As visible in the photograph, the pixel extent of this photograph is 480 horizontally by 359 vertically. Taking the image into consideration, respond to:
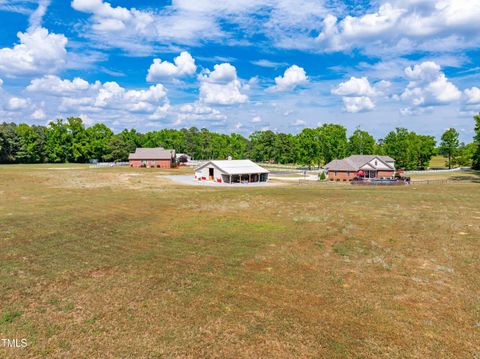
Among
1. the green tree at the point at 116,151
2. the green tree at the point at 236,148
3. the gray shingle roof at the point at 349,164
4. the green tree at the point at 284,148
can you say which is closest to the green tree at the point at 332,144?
the gray shingle roof at the point at 349,164

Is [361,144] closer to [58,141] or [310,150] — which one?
[310,150]

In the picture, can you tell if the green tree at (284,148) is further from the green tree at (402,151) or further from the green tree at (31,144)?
the green tree at (31,144)

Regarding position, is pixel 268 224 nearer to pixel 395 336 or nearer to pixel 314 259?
pixel 314 259

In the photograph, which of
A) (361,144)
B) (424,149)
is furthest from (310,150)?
(424,149)

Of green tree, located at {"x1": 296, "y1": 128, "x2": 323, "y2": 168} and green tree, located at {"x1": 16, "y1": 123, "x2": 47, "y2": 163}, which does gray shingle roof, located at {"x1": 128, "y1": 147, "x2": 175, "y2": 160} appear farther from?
green tree, located at {"x1": 296, "y1": 128, "x2": 323, "y2": 168}

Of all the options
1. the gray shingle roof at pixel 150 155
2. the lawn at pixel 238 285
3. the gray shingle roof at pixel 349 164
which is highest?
the gray shingle roof at pixel 150 155

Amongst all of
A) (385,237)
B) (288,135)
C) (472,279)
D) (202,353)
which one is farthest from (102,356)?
(288,135)
